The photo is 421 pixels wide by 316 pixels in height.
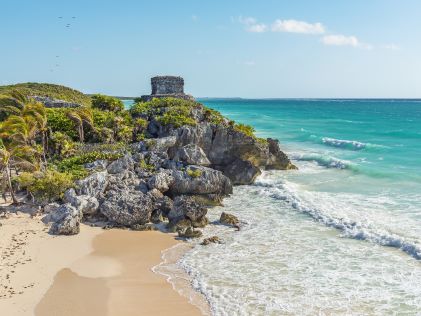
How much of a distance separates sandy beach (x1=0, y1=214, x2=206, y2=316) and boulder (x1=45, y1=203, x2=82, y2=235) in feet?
1.11

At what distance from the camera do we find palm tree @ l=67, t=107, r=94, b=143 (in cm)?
3019

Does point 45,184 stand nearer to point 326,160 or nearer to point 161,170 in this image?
point 161,170

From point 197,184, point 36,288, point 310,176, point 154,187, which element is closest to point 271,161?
point 310,176

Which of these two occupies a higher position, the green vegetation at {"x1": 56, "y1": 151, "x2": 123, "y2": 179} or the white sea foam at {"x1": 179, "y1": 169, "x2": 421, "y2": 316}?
the green vegetation at {"x1": 56, "y1": 151, "x2": 123, "y2": 179}

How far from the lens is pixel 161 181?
24609mm

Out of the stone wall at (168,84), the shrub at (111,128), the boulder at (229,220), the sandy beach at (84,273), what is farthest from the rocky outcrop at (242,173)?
the stone wall at (168,84)

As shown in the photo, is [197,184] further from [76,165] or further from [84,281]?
[84,281]

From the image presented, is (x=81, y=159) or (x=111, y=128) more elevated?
(x=111, y=128)

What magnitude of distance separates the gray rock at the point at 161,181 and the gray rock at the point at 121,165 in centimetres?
213

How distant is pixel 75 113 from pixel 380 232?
2072cm

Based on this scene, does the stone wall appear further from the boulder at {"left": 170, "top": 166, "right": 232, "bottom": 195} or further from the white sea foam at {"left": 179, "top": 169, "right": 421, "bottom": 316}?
the white sea foam at {"left": 179, "top": 169, "right": 421, "bottom": 316}

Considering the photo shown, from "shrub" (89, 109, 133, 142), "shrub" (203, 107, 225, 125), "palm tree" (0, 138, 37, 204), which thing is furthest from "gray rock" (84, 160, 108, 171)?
"shrub" (203, 107, 225, 125)

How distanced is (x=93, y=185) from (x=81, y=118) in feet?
32.4

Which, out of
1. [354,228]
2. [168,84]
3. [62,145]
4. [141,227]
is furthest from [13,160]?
[168,84]
